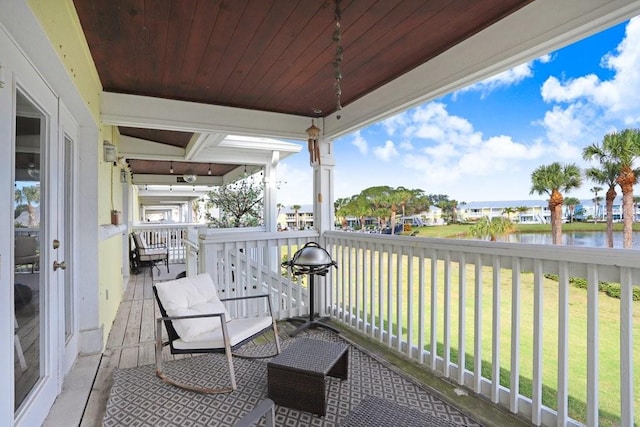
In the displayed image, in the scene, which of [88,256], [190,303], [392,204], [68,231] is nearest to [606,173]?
[392,204]

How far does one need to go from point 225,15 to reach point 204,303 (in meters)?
2.15

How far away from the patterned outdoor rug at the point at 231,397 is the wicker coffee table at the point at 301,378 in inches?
3.6

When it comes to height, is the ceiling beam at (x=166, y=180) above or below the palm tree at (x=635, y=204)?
above

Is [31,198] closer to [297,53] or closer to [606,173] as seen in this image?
[297,53]

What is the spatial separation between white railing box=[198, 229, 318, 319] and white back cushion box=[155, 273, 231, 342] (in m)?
0.58

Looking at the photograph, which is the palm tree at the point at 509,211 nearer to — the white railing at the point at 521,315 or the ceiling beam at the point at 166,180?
the white railing at the point at 521,315

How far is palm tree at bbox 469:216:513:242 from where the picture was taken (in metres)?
2.18

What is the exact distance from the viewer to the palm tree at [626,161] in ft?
5.17

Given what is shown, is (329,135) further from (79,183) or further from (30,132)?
(30,132)

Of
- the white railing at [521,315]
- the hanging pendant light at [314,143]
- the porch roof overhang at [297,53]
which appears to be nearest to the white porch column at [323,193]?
the porch roof overhang at [297,53]

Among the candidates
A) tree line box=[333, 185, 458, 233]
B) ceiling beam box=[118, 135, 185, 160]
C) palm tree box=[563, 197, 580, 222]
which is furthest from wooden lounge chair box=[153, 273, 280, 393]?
ceiling beam box=[118, 135, 185, 160]

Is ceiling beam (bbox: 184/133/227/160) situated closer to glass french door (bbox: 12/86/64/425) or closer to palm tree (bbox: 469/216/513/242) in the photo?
glass french door (bbox: 12/86/64/425)

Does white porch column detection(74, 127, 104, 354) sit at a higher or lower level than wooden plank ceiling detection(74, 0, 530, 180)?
lower

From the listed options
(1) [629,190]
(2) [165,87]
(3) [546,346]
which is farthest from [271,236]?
(1) [629,190]
